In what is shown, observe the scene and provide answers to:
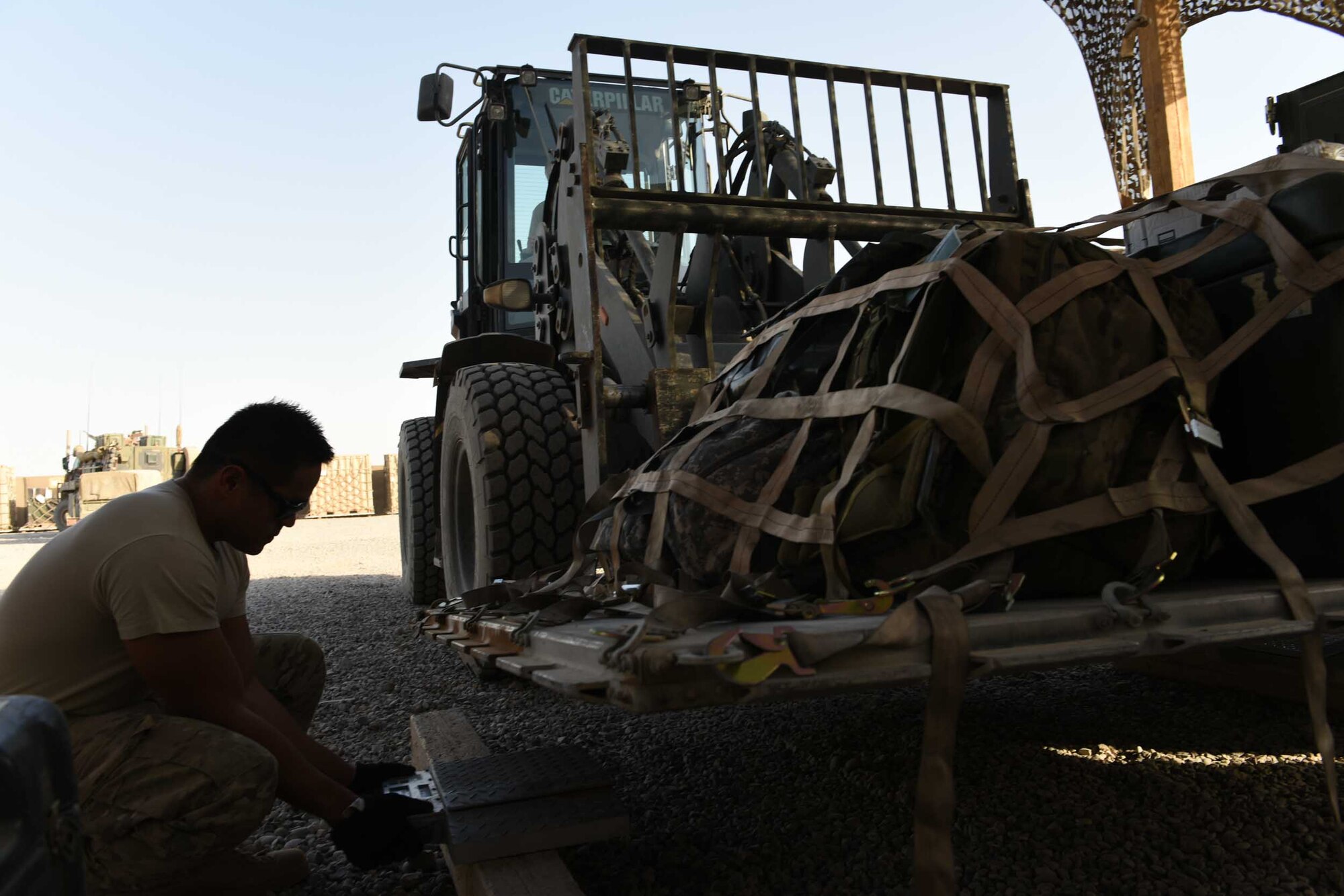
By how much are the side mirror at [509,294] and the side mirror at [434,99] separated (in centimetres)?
124

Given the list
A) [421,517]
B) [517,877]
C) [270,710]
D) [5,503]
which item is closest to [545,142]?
[421,517]

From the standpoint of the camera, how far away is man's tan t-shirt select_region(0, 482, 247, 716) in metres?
1.75

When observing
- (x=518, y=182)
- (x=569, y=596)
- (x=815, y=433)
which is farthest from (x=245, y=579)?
(x=518, y=182)

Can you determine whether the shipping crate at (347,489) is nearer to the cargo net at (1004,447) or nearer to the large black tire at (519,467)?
the large black tire at (519,467)

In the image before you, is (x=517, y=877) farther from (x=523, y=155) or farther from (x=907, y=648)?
(x=523, y=155)

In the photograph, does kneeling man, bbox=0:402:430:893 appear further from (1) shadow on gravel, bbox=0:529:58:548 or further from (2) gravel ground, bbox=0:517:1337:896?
(1) shadow on gravel, bbox=0:529:58:548

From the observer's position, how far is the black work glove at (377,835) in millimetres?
1731

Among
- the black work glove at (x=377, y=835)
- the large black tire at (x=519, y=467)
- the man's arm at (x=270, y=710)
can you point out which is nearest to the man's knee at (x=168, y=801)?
the black work glove at (x=377, y=835)

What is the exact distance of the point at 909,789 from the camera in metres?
2.21

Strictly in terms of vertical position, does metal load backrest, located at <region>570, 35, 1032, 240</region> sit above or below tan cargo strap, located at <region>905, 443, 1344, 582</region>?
above

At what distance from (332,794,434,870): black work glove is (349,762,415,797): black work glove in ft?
1.17

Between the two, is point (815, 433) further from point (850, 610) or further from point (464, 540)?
point (464, 540)

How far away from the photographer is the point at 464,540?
4191 mm

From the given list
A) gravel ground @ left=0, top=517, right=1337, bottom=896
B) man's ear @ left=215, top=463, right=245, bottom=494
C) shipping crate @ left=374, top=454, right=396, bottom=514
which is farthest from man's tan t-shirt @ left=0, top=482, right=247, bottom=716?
shipping crate @ left=374, top=454, right=396, bottom=514
